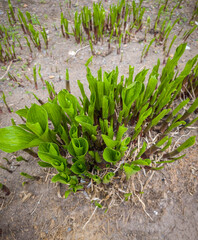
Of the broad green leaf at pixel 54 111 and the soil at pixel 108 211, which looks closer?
the broad green leaf at pixel 54 111

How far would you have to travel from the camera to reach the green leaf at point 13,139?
2.76 ft

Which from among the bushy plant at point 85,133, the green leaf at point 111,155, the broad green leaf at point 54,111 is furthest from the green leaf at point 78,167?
the broad green leaf at point 54,111

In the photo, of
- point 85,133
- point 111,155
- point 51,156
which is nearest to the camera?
point 51,156

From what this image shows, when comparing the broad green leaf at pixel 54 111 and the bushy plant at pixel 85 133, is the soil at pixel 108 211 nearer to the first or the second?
the bushy plant at pixel 85 133

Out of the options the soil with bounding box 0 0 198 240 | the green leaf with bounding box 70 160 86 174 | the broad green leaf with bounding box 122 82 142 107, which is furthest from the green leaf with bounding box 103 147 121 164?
the soil with bounding box 0 0 198 240

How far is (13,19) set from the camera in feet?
8.61

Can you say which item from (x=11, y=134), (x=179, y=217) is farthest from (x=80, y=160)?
(x=179, y=217)

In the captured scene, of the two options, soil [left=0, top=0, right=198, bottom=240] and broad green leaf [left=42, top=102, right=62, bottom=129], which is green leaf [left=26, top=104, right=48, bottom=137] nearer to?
broad green leaf [left=42, top=102, right=62, bottom=129]

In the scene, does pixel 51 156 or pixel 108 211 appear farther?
pixel 108 211

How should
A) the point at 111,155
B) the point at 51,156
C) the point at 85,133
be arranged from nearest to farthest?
the point at 51,156, the point at 111,155, the point at 85,133

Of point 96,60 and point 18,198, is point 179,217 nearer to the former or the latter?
point 18,198

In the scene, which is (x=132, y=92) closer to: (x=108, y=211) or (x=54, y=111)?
(x=54, y=111)

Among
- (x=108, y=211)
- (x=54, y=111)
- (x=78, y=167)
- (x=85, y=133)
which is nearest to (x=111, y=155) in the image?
(x=78, y=167)

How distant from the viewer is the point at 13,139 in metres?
0.87
